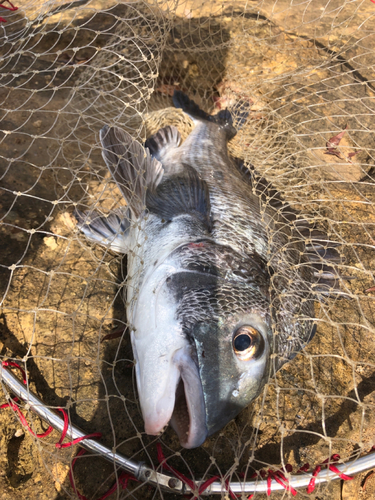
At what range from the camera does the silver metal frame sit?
1953mm

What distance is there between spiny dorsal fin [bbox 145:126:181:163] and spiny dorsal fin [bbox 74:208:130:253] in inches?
33.9

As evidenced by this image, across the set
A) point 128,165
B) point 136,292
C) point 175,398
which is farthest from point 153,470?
point 128,165

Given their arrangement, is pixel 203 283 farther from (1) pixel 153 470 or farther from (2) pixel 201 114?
(2) pixel 201 114

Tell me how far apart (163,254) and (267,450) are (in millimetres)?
1745

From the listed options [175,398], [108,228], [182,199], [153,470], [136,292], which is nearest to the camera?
[175,398]

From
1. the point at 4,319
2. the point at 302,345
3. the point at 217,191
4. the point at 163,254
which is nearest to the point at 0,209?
the point at 4,319

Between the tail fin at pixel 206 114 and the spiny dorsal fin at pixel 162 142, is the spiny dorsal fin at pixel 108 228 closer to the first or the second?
A: the spiny dorsal fin at pixel 162 142

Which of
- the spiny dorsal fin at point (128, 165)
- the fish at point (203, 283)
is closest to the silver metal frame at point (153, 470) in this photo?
the fish at point (203, 283)

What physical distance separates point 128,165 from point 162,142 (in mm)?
919

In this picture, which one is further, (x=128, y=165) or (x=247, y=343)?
(x=128, y=165)

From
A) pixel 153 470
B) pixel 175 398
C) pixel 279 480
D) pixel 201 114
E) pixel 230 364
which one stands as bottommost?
pixel 153 470

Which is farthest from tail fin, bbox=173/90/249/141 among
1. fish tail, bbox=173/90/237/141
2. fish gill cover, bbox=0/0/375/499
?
fish gill cover, bbox=0/0/375/499

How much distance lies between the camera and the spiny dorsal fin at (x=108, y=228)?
2.84 metres

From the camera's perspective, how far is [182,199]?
2.58 metres
